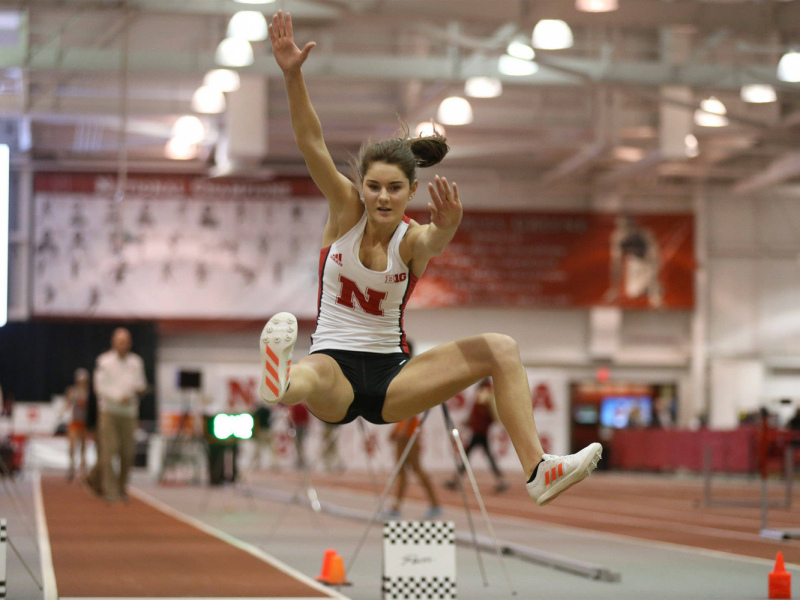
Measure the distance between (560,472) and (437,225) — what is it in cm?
115

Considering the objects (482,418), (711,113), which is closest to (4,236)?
(482,418)

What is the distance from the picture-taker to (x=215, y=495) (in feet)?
55.6

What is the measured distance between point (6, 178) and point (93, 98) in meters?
4.34

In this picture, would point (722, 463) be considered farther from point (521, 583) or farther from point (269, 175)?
point (521, 583)

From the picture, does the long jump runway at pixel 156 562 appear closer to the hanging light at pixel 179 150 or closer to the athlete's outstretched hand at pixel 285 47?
the athlete's outstretched hand at pixel 285 47

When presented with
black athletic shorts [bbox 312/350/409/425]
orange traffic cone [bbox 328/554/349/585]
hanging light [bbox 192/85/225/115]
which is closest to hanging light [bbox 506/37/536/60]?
→ hanging light [bbox 192/85/225/115]

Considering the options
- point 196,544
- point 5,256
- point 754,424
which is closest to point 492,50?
point 196,544

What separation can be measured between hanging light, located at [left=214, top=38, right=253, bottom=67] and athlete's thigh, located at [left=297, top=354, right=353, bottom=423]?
13.4m

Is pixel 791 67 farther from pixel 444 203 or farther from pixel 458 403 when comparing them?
pixel 444 203

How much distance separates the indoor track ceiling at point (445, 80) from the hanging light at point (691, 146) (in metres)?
0.34

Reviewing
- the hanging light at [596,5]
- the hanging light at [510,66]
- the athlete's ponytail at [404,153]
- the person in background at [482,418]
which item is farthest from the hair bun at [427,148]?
the hanging light at [510,66]

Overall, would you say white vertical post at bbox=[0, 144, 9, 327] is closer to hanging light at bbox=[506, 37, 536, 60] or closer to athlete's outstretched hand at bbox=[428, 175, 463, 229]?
hanging light at bbox=[506, 37, 536, 60]

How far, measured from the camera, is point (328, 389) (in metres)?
4.80

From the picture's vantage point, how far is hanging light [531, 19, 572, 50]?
1600 cm
